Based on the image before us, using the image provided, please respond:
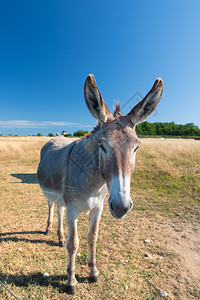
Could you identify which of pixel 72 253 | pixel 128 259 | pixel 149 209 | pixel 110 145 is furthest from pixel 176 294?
pixel 149 209

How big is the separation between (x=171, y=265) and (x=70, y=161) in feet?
11.1

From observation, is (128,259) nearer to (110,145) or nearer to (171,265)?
(171,265)

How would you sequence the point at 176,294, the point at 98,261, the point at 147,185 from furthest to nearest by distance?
the point at 147,185
the point at 98,261
the point at 176,294

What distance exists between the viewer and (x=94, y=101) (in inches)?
84.4

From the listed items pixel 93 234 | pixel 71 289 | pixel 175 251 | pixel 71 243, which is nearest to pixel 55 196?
pixel 71 243

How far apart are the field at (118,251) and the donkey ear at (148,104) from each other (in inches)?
124

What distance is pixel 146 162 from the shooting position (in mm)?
12469

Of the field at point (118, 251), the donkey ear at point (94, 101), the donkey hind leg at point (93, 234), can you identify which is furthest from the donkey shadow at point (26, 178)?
the donkey ear at point (94, 101)

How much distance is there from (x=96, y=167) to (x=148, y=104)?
1.22 meters

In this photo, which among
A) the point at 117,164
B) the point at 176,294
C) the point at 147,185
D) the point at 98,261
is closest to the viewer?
the point at 117,164

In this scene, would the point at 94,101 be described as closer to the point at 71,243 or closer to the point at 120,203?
the point at 120,203

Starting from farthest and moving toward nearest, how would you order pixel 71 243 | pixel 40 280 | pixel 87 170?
1. pixel 40 280
2. pixel 71 243
3. pixel 87 170

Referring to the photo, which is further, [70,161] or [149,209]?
[149,209]

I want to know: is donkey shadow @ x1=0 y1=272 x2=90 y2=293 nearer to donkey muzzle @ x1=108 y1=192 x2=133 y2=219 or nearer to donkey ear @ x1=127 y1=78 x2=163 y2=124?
donkey muzzle @ x1=108 y1=192 x2=133 y2=219
